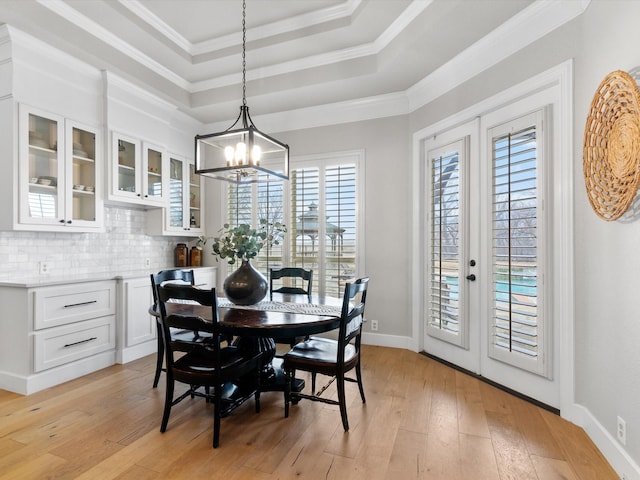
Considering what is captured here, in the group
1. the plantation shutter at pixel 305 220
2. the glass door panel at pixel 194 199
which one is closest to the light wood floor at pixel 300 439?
the plantation shutter at pixel 305 220

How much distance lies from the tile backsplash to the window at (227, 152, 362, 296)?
4.31 feet

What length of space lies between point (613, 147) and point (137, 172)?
415 centimetres

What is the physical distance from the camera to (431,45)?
307cm

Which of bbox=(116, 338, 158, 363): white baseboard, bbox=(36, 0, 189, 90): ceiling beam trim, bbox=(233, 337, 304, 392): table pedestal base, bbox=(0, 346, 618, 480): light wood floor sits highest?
bbox=(36, 0, 189, 90): ceiling beam trim

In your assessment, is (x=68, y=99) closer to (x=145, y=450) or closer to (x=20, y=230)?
(x=20, y=230)

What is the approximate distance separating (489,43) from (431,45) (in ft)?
1.52

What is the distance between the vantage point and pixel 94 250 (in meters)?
3.83

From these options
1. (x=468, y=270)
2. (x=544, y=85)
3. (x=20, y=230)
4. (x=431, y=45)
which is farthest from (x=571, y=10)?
(x=20, y=230)

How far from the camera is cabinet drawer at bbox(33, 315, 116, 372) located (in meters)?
2.93

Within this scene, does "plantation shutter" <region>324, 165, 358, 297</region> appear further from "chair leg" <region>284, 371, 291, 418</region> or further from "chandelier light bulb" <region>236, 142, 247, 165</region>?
"chandelier light bulb" <region>236, 142, 247, 165</region>

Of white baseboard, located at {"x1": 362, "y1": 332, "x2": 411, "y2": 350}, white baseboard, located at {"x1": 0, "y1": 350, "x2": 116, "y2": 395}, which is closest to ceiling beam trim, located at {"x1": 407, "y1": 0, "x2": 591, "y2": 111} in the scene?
white baseboard, located at {"x1": 362, "y1": 332, "x2": 411, "y2": 350}

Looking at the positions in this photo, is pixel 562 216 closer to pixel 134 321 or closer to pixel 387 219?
pixel 387 219

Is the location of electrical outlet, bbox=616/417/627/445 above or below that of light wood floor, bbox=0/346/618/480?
above

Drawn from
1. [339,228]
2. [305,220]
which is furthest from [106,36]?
[339,228]
